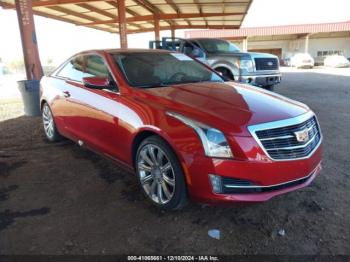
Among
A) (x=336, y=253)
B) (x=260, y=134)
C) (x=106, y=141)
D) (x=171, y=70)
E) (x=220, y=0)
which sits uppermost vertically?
(x=220, y=0)

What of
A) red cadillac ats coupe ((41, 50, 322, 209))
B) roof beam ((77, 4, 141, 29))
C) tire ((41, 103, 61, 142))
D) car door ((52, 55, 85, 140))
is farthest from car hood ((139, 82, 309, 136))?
roof beam ((77, 4, 141, 29))

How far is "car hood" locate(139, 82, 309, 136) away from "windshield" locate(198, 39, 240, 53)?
685 cm

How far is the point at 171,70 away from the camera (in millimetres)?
4141

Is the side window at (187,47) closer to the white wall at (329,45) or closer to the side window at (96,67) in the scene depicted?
the side window at (96,67)

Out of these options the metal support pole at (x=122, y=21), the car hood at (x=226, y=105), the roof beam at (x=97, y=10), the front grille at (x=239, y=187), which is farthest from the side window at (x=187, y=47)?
the front grille at (x=239, y=187)

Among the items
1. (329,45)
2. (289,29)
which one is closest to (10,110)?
(289,29)

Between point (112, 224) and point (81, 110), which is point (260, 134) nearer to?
point (112, 224)

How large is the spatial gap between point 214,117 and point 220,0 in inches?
481

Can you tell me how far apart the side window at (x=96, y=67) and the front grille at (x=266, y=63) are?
20.2ft

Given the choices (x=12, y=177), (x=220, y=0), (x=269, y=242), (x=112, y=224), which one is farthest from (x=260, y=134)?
(x=220, y=0)

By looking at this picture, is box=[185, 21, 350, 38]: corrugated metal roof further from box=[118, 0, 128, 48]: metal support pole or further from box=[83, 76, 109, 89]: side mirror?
box=[83, 76, 109, 89]: side mirror

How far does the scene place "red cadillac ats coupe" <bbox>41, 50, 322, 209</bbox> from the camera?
2.65 meters

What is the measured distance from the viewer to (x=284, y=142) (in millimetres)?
2760

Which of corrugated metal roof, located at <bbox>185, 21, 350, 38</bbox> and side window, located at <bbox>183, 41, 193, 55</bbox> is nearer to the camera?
side window, located at <bbox>183, 41, 193, 55</bbox>
